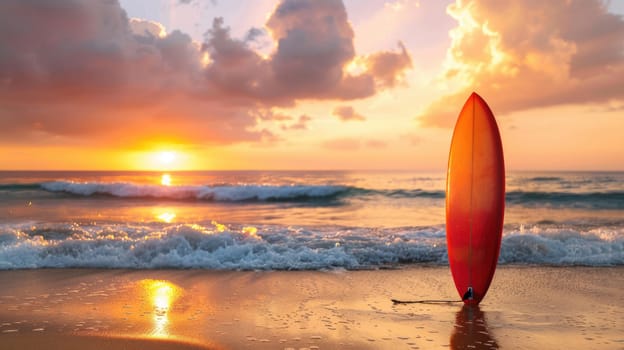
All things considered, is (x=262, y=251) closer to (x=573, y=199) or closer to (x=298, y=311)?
(x=298, y=311)

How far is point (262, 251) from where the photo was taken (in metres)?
6.97

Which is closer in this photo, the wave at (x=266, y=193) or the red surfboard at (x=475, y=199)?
the red surfboard at (x=475, y=199)

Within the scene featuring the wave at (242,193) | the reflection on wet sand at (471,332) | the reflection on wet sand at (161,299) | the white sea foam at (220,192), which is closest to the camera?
the reflection on wet sand at (471,332)

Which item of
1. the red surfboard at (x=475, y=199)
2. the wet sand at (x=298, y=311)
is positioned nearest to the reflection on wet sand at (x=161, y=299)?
the wet sand at (x=298, y=311)

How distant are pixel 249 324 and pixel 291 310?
522mm

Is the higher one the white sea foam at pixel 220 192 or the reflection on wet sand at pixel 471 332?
the white sea foam at pixel 220 192

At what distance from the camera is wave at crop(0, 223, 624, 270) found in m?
6.40

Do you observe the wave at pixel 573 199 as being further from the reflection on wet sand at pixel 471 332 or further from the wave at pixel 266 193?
the reflection on wet sand at pixel 471 332

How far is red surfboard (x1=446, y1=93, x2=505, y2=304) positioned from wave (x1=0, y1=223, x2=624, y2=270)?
2.05 m

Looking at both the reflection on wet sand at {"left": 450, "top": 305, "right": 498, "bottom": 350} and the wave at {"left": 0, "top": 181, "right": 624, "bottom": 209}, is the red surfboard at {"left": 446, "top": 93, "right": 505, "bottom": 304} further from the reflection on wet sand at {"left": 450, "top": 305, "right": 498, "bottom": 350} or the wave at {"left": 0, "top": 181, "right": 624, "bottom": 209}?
the wave at {"left": 0, "top": 181, "right": 624, "bottom": 209}

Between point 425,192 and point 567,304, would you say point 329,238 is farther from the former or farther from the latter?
point 425,192

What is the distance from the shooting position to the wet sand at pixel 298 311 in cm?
346

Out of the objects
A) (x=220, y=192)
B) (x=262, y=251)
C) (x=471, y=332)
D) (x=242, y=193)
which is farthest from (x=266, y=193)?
(x=471, y=332)

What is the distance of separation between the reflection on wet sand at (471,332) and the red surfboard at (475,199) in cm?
28
